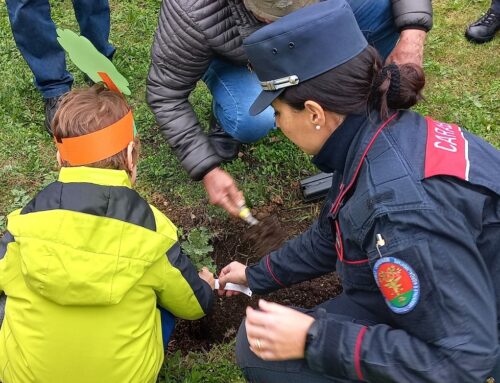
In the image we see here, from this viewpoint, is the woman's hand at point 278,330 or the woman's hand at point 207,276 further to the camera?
the woman's hand at point 207,276

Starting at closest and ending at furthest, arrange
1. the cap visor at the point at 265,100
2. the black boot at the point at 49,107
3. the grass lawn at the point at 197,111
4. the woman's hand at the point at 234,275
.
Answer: the cap visor at the point at 265,100
the woman's hand at the point at 234,275
the grass lawn at the point at 197,111
the black boot at the point at 49,107

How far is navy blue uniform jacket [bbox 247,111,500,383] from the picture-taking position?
137 centimetres

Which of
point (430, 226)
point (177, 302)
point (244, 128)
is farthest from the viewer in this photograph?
point (244, 128)

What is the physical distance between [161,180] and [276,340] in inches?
67.0

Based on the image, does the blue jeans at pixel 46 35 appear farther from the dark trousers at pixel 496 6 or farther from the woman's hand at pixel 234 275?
the dark trousers at pixel 496 6

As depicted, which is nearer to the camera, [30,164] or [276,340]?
[276,340]

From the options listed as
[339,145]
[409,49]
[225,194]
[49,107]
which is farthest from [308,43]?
[49,107]

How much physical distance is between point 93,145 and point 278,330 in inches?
33.3

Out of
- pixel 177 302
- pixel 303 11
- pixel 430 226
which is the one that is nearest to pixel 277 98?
pixel 303 11

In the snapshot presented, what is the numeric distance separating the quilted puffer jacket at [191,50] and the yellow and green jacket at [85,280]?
1.99 ft

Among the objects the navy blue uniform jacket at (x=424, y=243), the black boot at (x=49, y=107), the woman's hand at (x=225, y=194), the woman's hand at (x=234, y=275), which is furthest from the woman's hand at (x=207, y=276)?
the black boot at (x=49, y=107)

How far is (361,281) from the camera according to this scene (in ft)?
5.63

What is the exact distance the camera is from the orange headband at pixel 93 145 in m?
1.89

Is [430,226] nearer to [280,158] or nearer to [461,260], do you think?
[461,260]
